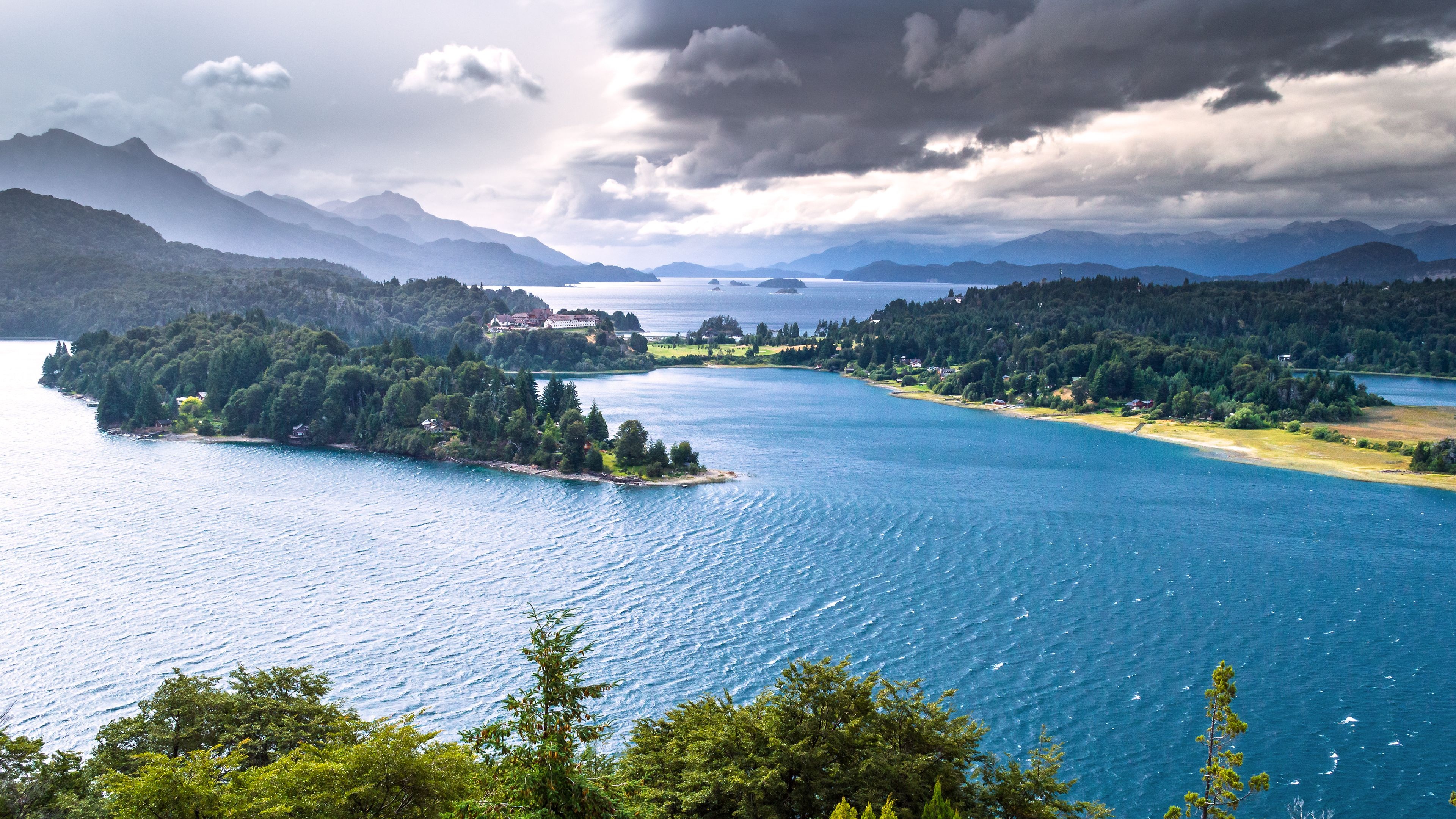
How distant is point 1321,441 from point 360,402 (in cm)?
11161

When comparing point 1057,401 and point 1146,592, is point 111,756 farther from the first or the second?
point 1057,401

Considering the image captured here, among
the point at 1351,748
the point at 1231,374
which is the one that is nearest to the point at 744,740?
the point at 1351,748

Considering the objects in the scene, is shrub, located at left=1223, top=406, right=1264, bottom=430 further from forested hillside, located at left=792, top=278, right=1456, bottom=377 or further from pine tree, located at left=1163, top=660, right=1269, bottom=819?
pine tree, located at left=1163, top=660, right=1269, bottom=819

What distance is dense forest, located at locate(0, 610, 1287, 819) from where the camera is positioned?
13.3m

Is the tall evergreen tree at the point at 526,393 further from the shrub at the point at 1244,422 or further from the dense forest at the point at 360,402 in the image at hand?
the shrub at the point at 1244,422

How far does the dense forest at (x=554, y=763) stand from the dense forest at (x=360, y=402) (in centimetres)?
5385

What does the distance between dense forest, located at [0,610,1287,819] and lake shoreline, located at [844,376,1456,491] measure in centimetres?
7323

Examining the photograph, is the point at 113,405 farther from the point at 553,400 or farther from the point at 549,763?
the point at 549,763

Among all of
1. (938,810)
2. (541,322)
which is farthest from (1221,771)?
(541,322)

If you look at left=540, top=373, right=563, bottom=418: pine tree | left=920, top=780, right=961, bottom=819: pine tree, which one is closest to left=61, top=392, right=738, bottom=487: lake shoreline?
left=540, top=373, right=563, bottom=418: pine tree

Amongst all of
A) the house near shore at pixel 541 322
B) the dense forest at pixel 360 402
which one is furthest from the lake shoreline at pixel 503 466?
the house near shore at pixel 541 322

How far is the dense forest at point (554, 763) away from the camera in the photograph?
13.3 m

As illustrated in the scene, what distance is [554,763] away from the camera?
12.5 m

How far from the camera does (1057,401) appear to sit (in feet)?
420
